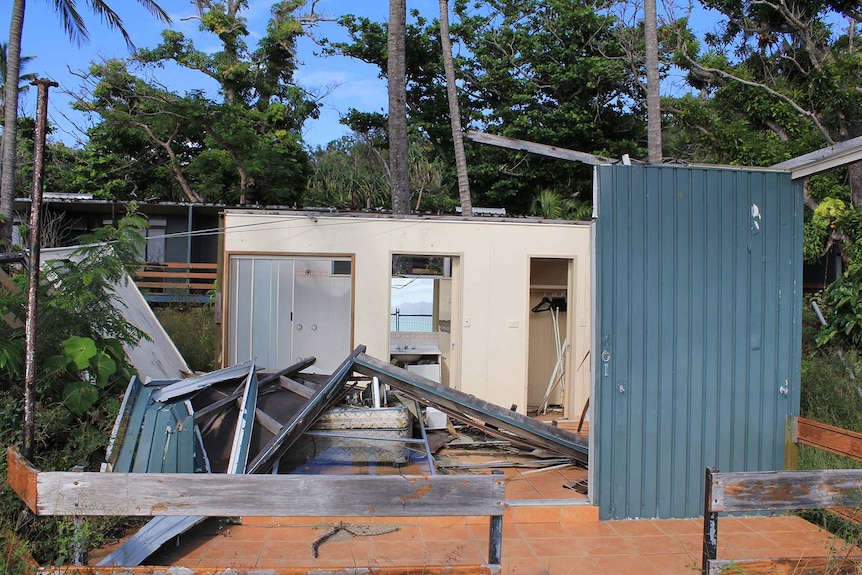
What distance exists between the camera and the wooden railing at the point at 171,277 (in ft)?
50.4

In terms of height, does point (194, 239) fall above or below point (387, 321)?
above

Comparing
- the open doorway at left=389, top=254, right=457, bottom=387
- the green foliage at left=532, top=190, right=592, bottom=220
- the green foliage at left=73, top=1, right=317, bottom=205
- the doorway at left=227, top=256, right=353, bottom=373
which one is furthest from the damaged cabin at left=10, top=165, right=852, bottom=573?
the green foliage at left=73, top=1, right=317, bottom=205

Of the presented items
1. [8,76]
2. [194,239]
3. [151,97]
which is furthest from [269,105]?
[8,76]

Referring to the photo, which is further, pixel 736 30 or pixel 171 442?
pixel 736 30

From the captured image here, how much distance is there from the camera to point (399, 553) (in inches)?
169

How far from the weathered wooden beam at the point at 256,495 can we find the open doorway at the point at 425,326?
217 inches

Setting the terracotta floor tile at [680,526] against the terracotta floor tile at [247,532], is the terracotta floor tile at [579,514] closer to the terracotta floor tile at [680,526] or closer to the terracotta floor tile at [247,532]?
the terracotta floor tile at [680,526]

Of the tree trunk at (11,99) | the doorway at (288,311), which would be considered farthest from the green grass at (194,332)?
the tree trunk at (11,99)

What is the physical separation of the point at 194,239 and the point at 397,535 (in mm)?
15903

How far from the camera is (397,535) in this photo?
182 inches

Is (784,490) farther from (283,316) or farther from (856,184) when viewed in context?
(856,184)

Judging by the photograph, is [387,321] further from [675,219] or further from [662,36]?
[662,36]

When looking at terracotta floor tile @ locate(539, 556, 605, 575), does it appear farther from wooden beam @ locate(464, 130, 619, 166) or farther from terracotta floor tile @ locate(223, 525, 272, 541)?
wooden beam @ locate(464, 130, 619, 166)

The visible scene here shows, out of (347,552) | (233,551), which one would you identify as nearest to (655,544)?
(347,552)
